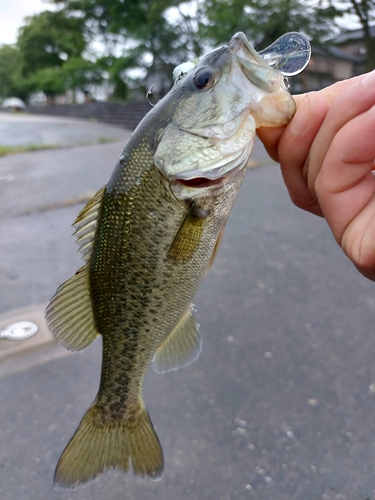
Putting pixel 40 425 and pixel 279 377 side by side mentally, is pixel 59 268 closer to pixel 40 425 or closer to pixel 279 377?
pixel 40 425

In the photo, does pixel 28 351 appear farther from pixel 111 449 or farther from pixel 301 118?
pixel 301 118

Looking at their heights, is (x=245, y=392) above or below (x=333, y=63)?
above

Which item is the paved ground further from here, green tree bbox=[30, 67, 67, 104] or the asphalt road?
green tree bbox=[30, 67, 67, 104]

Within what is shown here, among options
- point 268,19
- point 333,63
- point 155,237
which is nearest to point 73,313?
point 155,237

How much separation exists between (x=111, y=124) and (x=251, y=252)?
58.3 feet

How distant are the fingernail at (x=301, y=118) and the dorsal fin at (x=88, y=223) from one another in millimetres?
655

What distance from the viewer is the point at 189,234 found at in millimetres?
1298

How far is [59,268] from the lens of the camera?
429 centimetres

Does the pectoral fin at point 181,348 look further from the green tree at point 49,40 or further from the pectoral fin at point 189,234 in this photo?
the green tree at point 49,40

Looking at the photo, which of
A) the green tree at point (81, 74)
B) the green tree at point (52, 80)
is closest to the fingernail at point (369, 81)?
the green tree at point (81, 74)

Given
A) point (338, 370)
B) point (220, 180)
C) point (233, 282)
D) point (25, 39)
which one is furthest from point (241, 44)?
point (25, 39)

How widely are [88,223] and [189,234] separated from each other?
373 millimetres

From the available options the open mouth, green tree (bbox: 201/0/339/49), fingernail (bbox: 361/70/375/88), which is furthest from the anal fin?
green tree (bbox: 201/0/339/49)

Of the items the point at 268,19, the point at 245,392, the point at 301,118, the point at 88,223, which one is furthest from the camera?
the point at 268,19
